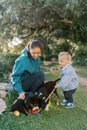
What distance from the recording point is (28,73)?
480cm

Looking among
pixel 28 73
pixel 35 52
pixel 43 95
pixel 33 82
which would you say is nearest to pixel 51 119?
pixel 43 95

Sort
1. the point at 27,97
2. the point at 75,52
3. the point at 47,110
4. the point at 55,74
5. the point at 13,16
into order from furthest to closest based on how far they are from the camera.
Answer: the point at 75,52 < the point at 13,16 < the point at 55,74 < the point at 47,110 < the point at 27,97

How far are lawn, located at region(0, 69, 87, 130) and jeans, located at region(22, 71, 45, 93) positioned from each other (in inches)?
16.7

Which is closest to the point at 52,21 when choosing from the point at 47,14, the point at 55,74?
the point at 47,14

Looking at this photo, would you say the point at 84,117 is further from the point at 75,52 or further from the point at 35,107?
the point at 75,52

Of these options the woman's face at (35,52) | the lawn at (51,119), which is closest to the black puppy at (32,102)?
the lawn at (51,119)

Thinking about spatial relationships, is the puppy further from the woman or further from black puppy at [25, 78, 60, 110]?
the woman

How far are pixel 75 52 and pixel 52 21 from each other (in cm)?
188

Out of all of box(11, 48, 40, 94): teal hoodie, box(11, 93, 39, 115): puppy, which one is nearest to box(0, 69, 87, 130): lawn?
box(11, 93, 39, 115): puppy

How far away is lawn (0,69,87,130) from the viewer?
4.08m

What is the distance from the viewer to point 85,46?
13.6 metres

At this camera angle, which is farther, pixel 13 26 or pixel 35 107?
pixel 13 26

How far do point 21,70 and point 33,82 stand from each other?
0.31 meters

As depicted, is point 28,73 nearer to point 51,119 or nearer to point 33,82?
point 33,82
